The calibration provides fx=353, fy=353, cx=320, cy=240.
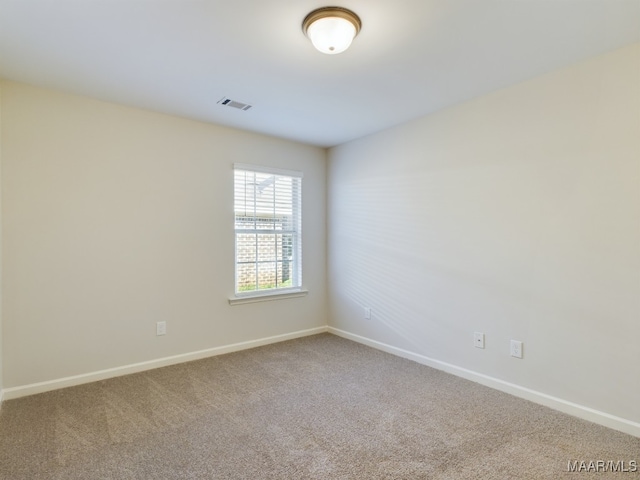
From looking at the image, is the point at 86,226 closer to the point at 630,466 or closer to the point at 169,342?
the point at 169,342

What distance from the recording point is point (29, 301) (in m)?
2.67

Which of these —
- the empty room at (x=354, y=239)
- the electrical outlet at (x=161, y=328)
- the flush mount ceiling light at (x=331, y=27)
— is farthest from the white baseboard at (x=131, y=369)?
the flush mount ceiling light at (x=331, y=27)

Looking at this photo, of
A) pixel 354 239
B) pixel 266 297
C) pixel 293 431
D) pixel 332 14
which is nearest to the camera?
pixel 332 14

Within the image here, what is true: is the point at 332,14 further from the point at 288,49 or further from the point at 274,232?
the point at 274,232

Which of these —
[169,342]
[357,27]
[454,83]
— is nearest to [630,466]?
[454,83]

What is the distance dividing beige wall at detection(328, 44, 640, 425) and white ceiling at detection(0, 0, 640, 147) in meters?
0.29

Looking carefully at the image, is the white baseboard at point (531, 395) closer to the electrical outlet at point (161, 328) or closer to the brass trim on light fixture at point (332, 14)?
the electrical outlet at point (161, 328)

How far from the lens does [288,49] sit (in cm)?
219

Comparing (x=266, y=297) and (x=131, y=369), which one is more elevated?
(x=266, y=297)

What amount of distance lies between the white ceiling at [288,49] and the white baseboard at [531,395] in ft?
7.47

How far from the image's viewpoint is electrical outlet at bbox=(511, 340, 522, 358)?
2640 millimetres

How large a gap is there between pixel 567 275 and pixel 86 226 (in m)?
3.65

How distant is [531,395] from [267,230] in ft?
9.30

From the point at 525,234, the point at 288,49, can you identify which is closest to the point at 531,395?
the point at 525,234
